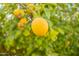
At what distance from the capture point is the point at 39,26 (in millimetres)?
976

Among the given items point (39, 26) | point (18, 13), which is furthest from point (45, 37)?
point (18, 13)

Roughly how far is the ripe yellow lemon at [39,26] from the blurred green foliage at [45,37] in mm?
29

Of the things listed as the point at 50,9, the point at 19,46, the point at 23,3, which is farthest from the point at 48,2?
the point at 19,46

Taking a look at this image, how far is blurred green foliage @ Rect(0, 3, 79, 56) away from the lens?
104cm

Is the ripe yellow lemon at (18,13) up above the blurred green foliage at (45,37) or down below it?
above

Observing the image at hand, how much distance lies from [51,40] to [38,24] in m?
0.14

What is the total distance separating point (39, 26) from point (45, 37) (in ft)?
0.31

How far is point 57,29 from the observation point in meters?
1.05

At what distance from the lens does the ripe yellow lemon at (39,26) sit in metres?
0.98

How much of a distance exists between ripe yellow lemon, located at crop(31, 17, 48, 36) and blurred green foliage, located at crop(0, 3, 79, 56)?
3cm

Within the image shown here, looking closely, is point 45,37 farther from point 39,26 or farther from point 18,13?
point 18,13

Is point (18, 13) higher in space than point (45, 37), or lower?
higher

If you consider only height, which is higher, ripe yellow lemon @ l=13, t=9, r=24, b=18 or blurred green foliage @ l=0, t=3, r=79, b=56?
ripe yellow lemon @ l=13, t=9, r=24, b=18

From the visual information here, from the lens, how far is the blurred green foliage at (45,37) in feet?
3.40
